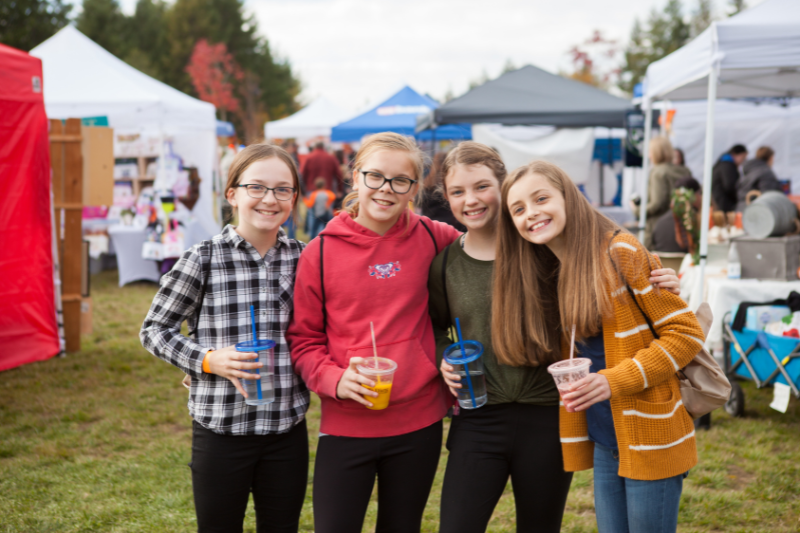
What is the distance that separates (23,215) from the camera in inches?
206

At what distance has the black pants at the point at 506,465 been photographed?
1982mm

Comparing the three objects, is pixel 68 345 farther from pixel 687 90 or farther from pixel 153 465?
pixel 687 90

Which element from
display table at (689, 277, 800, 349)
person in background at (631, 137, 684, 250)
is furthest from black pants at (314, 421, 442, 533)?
person in background at (631, 137, 684, 250)

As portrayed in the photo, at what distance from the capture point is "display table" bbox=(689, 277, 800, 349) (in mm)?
4566

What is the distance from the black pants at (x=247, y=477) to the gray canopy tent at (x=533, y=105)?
664 cm

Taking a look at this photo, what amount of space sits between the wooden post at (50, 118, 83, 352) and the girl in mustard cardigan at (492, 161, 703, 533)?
540 centimetres

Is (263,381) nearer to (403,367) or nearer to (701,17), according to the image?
(403,367)

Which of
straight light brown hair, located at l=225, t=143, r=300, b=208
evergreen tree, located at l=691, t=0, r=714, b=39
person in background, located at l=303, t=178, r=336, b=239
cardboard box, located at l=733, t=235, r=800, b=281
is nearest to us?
straight light brown hair, located at l=225, t=143, r=300, b=208

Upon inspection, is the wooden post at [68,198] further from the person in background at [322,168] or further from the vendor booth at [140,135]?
the person in background at [322,168]

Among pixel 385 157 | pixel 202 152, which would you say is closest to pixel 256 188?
pixel 385 157

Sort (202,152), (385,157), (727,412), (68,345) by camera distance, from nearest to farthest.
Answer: (385,157) → (727,412) → (68,345) → (202,152)

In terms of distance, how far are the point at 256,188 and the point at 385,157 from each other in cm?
43

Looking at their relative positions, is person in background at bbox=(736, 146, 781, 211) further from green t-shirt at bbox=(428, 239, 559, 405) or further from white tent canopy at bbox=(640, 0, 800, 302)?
green t-shirt at bbox=(428, 239, 559, 405)

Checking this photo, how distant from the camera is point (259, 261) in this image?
2068 millimetres
